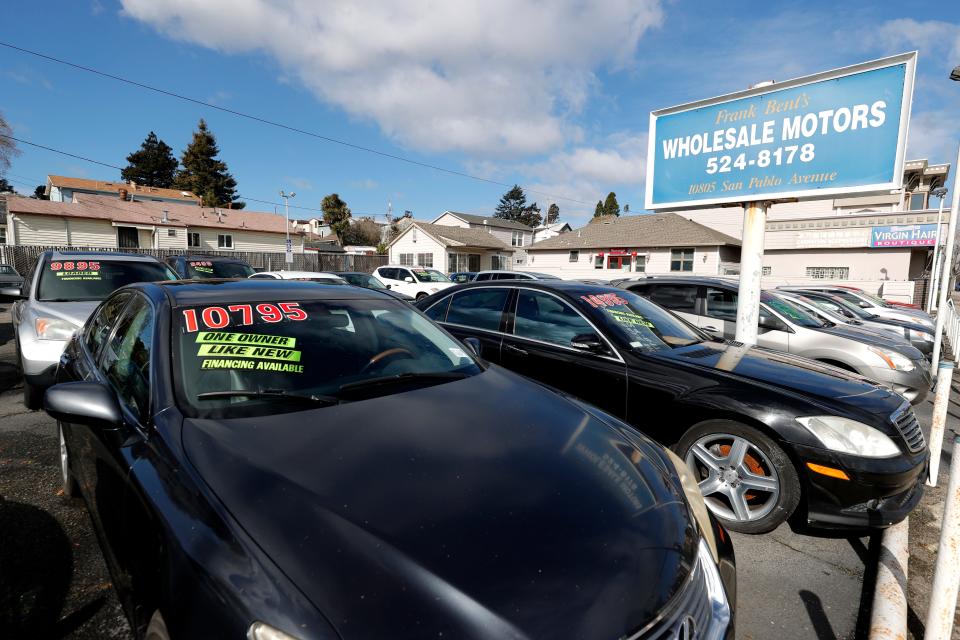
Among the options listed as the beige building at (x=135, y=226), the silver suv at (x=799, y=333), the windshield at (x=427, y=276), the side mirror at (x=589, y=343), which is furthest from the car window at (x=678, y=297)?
the beige building at (x=135, y=226)

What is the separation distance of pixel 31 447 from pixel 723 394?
5.32 metres

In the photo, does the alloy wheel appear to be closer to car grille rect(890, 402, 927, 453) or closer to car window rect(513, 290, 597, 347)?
car grille rect(890, 402, 927, 453)

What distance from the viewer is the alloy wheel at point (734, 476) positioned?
3000 millimetres

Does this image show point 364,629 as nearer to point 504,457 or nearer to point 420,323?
point 504,457

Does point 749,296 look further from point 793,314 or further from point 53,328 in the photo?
point 53,328

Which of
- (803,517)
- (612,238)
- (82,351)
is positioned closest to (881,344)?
(803,517)

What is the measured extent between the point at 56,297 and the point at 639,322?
6468mm

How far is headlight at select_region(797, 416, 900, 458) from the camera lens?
280 cm

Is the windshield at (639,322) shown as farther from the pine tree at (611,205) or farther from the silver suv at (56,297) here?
the pine tree at (611,205)

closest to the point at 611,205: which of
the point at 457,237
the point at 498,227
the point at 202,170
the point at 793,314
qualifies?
the point at 498,227

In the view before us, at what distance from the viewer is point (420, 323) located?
3.03m

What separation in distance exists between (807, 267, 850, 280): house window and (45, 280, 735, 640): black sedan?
32.2m

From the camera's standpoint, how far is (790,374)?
3387 mm

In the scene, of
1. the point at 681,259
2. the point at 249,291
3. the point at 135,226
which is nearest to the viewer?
the point at 249,291
